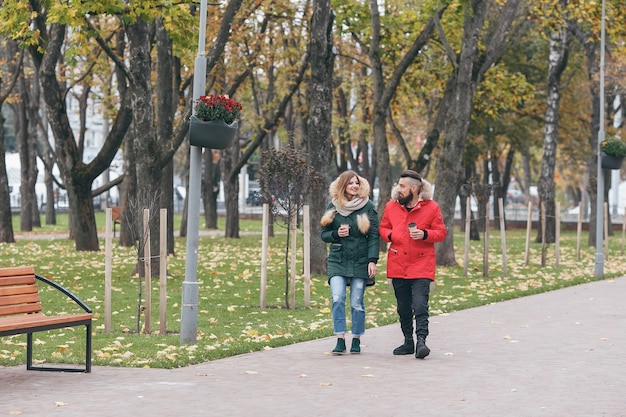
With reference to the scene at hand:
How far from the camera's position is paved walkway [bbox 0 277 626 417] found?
8.98m

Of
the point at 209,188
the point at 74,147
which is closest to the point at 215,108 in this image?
the point at 74,147

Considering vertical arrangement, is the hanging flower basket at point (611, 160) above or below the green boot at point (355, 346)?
above

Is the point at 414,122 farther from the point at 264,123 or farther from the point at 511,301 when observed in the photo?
the point at 511,301

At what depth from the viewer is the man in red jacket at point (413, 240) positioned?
12047mm

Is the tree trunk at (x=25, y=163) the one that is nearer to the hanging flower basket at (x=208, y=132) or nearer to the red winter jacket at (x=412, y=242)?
the hanging flower basket at (x=208, y=132)

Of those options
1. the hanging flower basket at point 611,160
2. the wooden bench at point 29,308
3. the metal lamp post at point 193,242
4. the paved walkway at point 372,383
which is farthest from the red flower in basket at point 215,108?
the hanging flower basket at point 611,160

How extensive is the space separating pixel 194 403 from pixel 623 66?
33939 mm

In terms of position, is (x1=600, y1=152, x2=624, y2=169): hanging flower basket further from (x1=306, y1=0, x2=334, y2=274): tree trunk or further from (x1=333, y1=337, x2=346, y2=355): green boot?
(x1=333, y1=337, x2=346, y2=355): green boot

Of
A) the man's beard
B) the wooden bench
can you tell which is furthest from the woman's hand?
the wooden bench

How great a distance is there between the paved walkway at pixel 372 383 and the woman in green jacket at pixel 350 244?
1.54 feet

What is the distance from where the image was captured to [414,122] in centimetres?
5653

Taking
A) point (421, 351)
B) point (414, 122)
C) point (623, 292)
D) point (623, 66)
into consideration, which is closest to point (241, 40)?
point (623, 66)

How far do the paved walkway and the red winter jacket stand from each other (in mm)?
828

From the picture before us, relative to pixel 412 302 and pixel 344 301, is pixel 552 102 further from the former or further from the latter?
pixel 344 301
